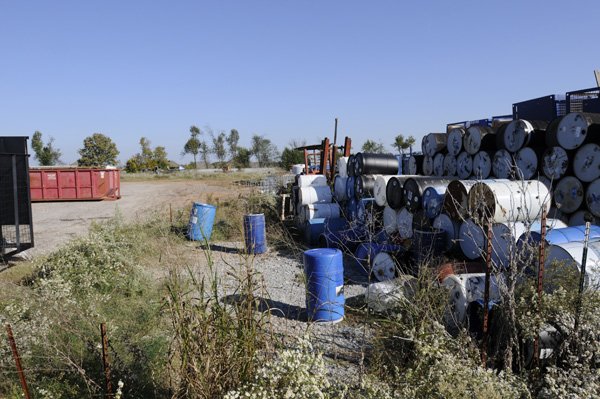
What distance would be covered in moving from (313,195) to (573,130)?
652cm

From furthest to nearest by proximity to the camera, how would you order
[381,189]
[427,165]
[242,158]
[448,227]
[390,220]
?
[242,158] → [427,165] → [381,189] → [390,220] → [448,227]

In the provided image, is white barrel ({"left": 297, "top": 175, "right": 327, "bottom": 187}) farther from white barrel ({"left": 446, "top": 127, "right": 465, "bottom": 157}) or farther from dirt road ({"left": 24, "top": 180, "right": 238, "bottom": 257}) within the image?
dirt road ({"left": 24, "top": 180, "right": 238, "bottom": 257})

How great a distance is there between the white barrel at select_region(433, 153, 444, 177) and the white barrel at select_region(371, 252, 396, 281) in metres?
4.06

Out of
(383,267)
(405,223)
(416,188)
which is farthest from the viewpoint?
(405,223)

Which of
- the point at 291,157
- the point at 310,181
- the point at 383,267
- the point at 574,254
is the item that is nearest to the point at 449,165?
the point at 383,267

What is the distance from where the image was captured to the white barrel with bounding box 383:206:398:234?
8.93 m

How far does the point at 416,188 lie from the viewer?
323 inches

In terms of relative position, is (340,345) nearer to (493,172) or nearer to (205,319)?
(205,319)

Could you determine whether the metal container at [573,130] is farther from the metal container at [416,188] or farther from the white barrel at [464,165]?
the metal container at [416,188]

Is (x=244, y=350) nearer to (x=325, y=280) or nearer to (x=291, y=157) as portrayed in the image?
(x=325, y=280)

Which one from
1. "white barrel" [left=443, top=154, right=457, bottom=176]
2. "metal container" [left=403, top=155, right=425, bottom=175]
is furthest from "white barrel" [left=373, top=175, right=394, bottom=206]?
"metal container" [left=403, top=155, right=425, bottom=175]

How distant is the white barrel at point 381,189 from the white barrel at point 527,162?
261 cm

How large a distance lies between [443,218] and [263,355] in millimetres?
5352

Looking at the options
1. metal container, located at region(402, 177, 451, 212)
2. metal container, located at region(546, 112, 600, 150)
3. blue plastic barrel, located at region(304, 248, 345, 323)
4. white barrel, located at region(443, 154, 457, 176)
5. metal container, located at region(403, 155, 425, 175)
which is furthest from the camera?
metal container, located at region(403, 155, 425, 175)
